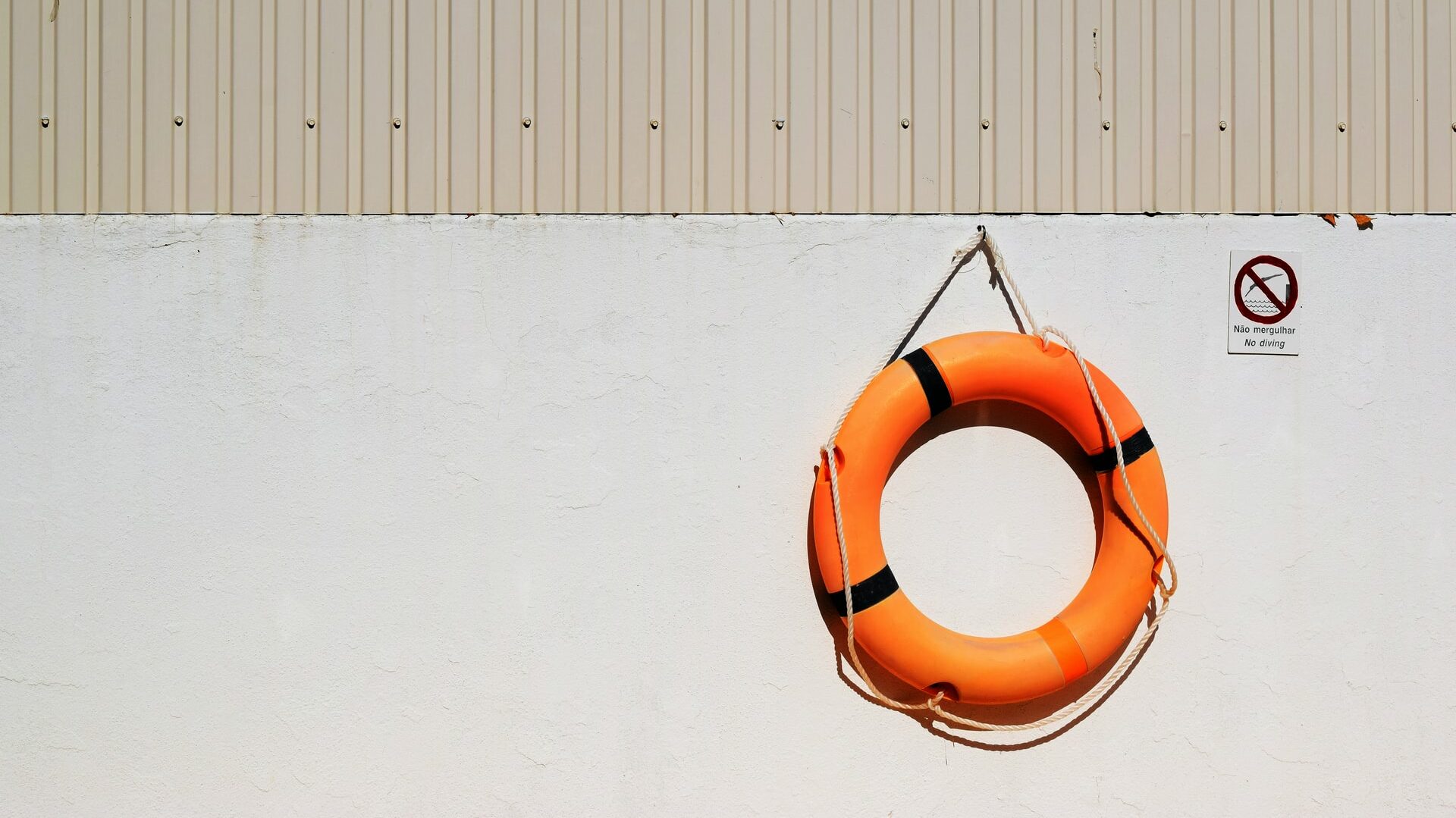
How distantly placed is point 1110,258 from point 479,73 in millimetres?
1463

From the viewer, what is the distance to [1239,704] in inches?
79.5

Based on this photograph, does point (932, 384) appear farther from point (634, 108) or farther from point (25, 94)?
point (25, 94)

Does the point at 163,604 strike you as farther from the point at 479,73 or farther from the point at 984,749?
the point at 984,749

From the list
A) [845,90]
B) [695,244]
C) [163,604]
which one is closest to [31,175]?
[163,604]

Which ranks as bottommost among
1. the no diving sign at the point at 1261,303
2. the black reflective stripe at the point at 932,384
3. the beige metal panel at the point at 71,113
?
the black reflective stripe at the point at 932,384

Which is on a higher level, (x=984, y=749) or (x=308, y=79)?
(x=308, y=79)

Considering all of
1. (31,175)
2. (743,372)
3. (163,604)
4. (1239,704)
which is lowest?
(1239,704)

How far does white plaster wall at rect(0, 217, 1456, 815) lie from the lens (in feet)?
6.47

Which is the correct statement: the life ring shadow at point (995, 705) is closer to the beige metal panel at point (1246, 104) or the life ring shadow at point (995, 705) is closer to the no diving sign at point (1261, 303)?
the no diving sign at point (1261, 303)

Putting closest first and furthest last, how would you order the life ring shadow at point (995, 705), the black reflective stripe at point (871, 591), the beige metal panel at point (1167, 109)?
the black reflective stripe at point (871, 591)
the life ring shadow at point (995, 705)
the beige metal panel at point (1167, 109)

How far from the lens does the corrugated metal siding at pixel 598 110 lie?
2039mm

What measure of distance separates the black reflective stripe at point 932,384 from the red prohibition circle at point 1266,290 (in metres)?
0.71

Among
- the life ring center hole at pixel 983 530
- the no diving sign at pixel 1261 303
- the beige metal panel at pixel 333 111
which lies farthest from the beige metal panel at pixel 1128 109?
the beige metal panel at pixel 333 111

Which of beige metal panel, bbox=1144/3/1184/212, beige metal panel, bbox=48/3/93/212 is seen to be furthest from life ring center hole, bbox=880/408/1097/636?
beige metal panel, bbox=48/3/93/212
